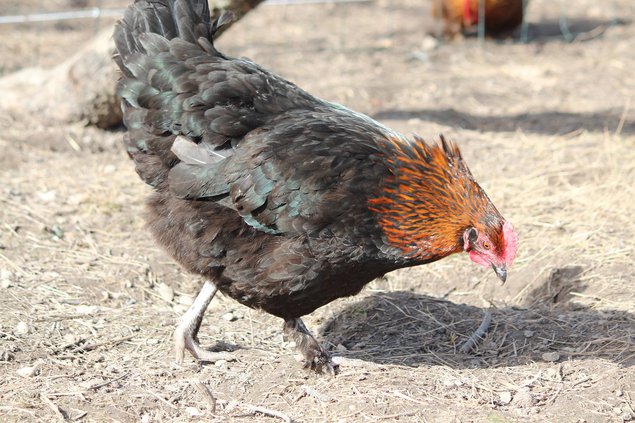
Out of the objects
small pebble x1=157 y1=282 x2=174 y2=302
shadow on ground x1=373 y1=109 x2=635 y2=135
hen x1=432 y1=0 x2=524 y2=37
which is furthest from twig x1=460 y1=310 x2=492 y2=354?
hen x1=432 y1=0 x2=524 y2=37

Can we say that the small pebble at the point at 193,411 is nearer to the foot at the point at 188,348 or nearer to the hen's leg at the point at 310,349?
the foot at the point at 188,348

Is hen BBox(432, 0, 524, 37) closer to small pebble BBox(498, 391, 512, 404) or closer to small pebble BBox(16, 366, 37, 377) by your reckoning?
small pebble BBox(498, 391, 512, 404)

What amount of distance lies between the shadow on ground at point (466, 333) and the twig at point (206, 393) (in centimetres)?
90

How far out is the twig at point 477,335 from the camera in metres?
4.68

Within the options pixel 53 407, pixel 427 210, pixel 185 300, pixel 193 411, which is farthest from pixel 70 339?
pixel 427 210

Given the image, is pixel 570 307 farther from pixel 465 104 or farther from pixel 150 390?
pixel 465 104

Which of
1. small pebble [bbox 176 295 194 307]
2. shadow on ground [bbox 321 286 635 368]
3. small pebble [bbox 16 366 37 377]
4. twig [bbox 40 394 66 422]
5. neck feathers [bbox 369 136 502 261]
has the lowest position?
shadow on ground [bbox 321 286 635 368]

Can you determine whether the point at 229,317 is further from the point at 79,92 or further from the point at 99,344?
the point at 79,92

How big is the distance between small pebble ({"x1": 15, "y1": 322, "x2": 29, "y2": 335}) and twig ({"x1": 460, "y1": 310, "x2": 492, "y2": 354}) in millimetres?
2446

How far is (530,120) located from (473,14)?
119 inches

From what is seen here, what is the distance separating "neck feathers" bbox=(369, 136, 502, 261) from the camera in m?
3.92

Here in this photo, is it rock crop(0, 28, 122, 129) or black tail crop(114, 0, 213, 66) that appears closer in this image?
black tail crop(114, 0, 213, 66)

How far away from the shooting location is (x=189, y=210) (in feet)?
13.7

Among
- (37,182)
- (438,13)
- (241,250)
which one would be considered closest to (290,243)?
(241,250)
